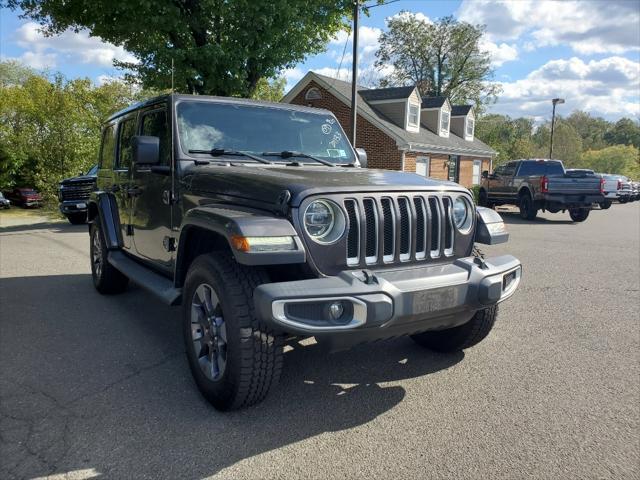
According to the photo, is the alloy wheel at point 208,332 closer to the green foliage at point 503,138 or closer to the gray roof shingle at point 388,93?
the gray roof shingle at point 388,93

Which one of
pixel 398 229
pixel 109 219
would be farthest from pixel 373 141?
pixel 398 229

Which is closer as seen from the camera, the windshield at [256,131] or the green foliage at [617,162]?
the windshield at [256,131]

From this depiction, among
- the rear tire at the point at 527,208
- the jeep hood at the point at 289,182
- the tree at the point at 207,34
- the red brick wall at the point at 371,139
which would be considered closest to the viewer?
the jeep hood at the point at 289,182

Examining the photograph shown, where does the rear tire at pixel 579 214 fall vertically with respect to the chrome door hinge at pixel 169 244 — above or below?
below

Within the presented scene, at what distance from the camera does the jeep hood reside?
114 inches

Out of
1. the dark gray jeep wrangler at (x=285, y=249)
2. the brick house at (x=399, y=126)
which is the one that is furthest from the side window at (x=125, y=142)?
the brick house at (x=399, y=126)

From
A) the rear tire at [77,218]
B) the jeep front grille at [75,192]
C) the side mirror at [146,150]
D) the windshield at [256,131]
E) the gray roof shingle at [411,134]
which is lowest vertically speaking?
the rear tire at [77,218]

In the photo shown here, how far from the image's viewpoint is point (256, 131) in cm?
415

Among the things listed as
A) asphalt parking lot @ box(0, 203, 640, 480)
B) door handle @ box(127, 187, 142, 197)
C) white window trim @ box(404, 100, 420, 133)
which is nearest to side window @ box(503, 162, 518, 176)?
white window trim @ box(404, 100, 420, 133)

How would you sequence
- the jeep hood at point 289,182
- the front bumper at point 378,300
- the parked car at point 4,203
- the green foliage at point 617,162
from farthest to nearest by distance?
the green foliage at point 617,162 → the parked car at point 4,203 → the jeep hood at point 289,182 → the front bumper at point 378,300

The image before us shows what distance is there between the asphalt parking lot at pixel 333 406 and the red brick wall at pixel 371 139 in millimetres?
17206

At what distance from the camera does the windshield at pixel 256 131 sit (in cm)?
397

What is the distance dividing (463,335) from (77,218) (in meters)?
13.6

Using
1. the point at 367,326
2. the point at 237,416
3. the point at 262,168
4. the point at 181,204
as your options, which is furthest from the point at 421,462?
the point at 181,204
